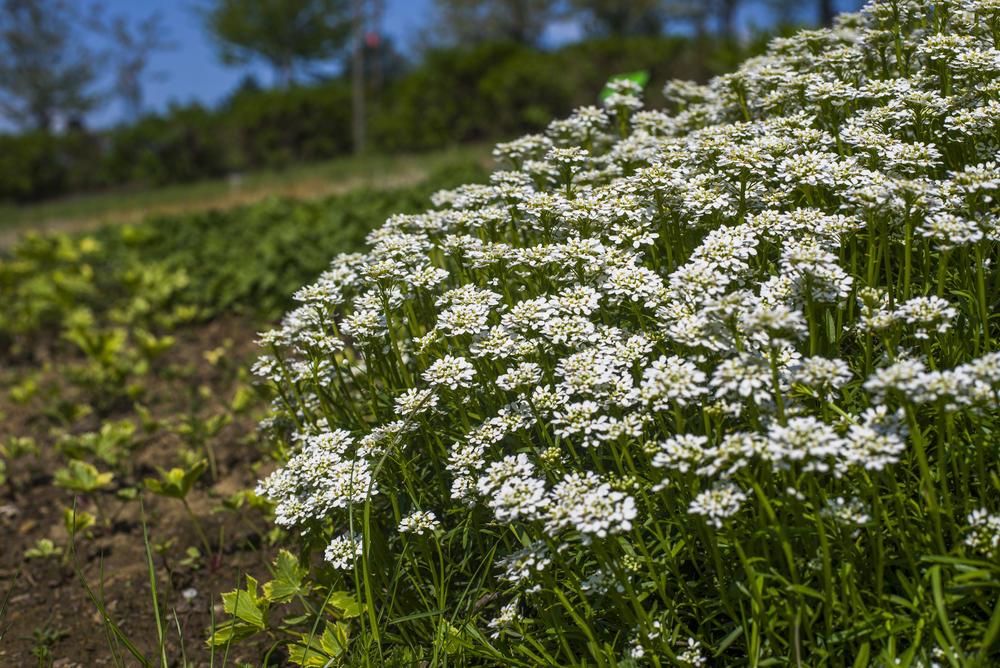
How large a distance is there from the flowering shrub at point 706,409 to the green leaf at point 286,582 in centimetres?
10

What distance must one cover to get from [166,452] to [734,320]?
4513 millimetres

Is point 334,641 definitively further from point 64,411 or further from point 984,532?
point 64,411

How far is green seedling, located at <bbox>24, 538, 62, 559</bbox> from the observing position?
158 inches

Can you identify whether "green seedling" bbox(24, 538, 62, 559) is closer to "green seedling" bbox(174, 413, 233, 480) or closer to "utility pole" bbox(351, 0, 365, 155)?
"green seedling" bbox(174, 413, 233, 480)

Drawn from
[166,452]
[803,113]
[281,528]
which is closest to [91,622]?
[281,528]

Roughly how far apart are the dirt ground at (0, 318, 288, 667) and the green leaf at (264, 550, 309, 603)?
0.61ft

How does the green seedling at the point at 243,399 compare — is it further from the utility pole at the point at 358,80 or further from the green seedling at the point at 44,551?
the utility pole at the point at 358,80

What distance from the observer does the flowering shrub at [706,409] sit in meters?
2.05

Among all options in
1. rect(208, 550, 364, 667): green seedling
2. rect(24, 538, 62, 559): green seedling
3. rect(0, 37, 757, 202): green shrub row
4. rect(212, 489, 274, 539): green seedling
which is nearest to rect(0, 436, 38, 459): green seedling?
rect(24, 538, 62, 559): green seedling

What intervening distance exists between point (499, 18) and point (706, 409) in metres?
51.9

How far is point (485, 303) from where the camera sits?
2.64 meters

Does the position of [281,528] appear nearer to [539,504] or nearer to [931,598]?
[539,504]

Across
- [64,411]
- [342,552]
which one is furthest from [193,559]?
[64,411]

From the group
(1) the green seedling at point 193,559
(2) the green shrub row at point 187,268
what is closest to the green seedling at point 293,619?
(1) the green seedling at point 193,559
